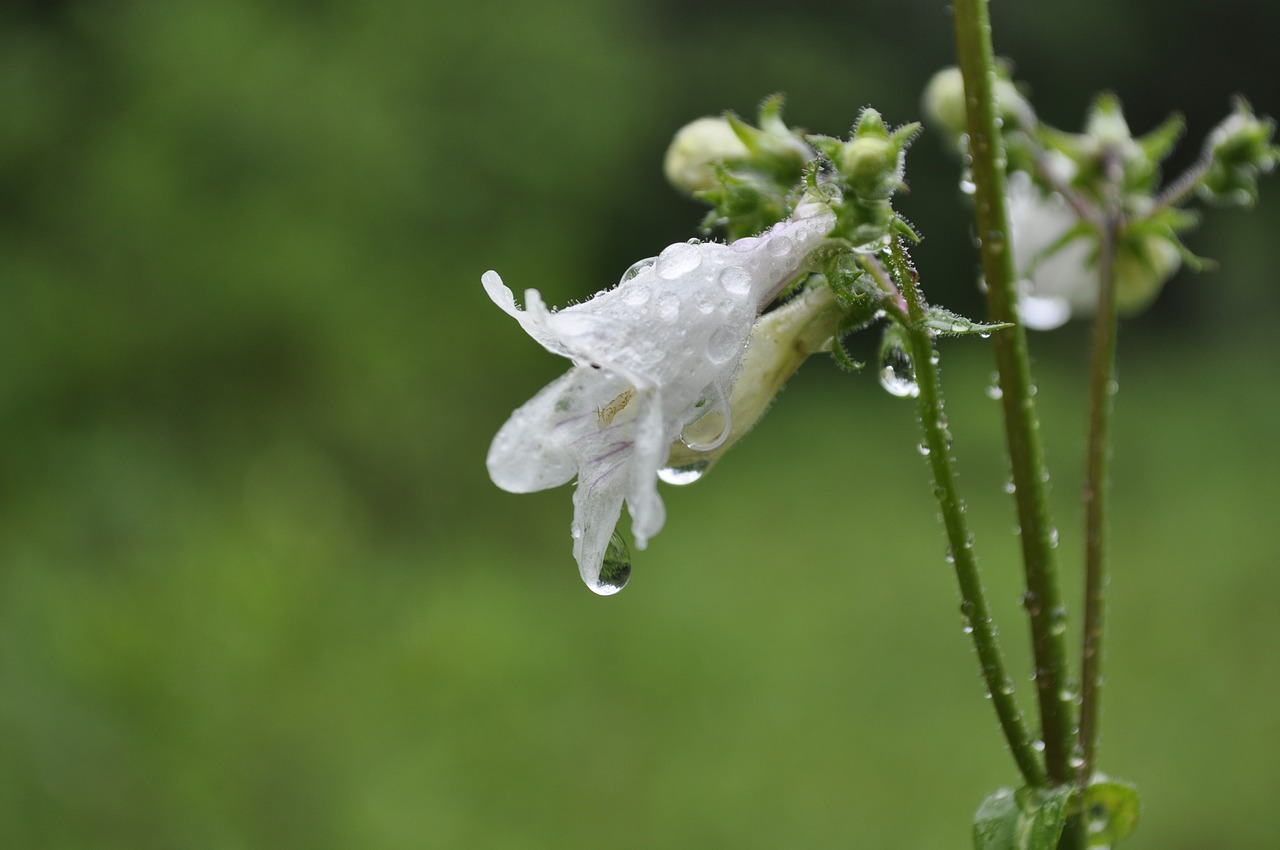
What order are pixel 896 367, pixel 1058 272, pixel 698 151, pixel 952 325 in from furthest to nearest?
pixel 1058 272, pixel 698 151, pixel 896 367, pixel 952 325

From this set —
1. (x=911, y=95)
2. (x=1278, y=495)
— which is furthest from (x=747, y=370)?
(x=911, y=95)

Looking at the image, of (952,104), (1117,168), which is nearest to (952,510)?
(1117,168)

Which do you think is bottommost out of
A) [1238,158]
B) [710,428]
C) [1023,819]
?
[1023,819]

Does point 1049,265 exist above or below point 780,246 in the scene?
above

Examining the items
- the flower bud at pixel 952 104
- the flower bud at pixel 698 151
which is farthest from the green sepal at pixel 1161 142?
the flower bud at pixel 698 151

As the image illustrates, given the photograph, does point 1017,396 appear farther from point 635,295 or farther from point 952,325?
point 635,295

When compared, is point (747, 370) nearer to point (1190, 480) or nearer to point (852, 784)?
point (852, 784)

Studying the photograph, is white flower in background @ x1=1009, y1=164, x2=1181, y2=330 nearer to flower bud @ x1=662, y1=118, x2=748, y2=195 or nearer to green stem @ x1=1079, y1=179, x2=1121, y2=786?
green stem @ x1=1079, y1=179, x2=1121, y2=786
